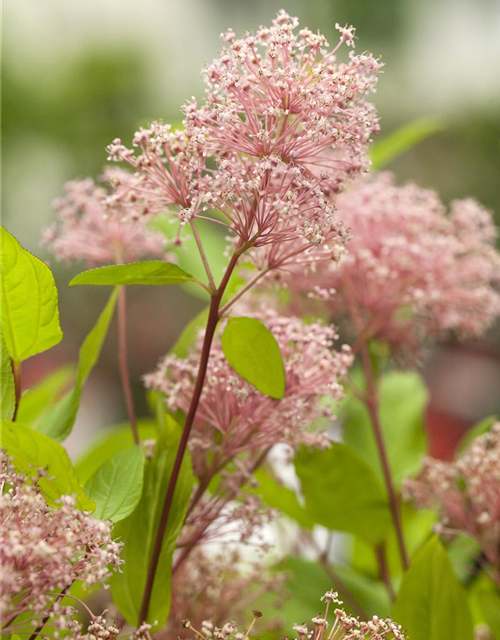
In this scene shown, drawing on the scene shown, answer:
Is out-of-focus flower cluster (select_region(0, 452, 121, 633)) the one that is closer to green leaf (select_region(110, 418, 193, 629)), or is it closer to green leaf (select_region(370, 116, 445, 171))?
green leaf (select_region(110, 418, 193, 629))

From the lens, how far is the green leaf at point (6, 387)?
0.39 m

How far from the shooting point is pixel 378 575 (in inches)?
26.5

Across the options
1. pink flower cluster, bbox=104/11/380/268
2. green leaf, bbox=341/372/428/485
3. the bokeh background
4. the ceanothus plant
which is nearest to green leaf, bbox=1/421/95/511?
the ceanothus plant

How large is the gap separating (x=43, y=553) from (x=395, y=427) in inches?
19.3

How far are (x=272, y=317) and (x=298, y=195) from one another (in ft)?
0.39

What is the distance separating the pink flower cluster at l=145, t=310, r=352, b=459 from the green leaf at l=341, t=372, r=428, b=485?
0.26 metres

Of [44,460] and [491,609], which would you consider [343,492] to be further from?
[44,460]

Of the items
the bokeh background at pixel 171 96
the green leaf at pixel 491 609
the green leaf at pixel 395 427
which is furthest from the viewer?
the bokeh background at pixel 171 96

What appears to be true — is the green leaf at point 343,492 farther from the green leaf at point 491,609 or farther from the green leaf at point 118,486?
the green leaf at point 118,486

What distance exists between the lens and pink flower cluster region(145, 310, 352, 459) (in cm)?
41

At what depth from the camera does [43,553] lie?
26cm

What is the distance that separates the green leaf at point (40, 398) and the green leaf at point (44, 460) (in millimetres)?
208

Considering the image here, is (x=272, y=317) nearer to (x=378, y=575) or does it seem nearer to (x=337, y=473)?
(x=337, y=473)

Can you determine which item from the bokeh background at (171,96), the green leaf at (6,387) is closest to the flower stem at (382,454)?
the green leaf at (6,387)
